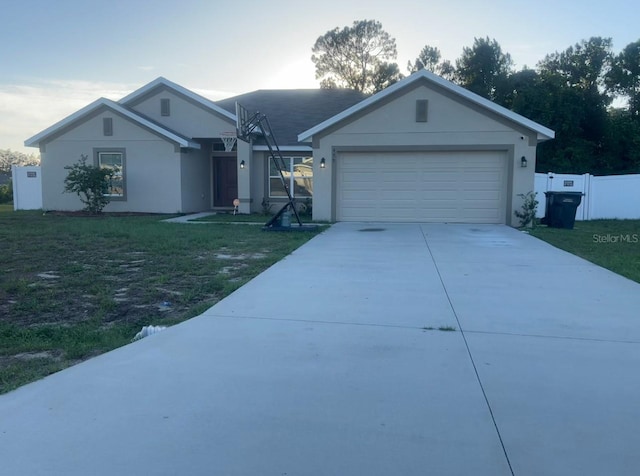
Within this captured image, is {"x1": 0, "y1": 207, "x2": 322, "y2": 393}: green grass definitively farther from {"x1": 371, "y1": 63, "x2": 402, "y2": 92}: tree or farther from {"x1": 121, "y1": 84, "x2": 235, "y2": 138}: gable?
{"x1": 371, "y1": 63, "x2": 402, "y2": 92}: tree

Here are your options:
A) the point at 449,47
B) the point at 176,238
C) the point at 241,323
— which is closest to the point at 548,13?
the point at 176,238

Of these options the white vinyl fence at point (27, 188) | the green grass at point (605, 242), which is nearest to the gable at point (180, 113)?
the white vinyl fence at point (27, 188)

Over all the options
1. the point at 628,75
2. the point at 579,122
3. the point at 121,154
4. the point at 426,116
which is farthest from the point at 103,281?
the point at 628,75

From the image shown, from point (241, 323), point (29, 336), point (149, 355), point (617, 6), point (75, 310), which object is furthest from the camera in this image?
point (617, 6)

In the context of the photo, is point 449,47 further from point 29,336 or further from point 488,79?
point 29,336

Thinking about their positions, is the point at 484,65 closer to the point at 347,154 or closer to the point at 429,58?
the point at 429,58

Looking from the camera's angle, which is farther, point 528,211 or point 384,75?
point 384,75

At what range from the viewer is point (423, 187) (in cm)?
1712

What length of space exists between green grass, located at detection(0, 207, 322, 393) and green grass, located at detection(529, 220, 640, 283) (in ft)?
19.8

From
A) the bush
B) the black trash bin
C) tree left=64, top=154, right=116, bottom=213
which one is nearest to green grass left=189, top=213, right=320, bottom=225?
tree left=64, top=154, right=116, bottom=213

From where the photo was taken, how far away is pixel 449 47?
44.5 m

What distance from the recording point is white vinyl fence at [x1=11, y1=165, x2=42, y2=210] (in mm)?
23672

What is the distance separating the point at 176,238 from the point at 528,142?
10924 mm

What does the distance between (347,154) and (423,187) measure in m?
2.70
